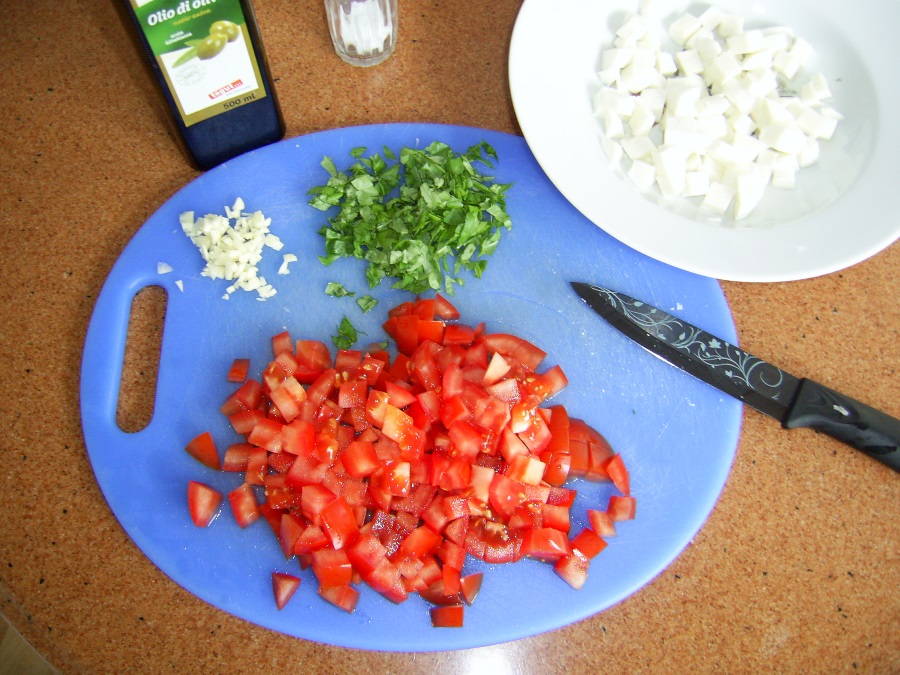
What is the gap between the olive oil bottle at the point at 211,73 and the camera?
48.5 inches

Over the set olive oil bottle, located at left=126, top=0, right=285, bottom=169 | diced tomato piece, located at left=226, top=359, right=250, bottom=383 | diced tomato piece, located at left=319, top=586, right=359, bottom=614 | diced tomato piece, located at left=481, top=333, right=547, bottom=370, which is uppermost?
olive oil bottle, located at left=126, top=0, right=285, bottom=169

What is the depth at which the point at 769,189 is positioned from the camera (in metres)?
1.55

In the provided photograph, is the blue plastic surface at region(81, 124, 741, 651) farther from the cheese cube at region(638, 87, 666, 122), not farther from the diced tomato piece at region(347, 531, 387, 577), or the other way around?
the cheese cube at region(638, 87, 666, 122)

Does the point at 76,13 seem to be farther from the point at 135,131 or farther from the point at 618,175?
the point at 618,175

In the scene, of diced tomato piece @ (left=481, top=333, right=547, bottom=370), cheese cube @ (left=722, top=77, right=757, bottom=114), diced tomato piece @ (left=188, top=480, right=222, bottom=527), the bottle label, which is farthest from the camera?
cheese cube @ (left=722, top=77, right=757, bottom=114)

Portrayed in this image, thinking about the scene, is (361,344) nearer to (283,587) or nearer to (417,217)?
(417,217)

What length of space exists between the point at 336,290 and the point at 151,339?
1.40 feet

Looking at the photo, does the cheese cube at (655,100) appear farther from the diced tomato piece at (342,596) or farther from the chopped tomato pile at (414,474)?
the diced tomato piece at (342,596)

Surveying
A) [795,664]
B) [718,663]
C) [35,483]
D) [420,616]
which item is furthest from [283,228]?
[795,664]

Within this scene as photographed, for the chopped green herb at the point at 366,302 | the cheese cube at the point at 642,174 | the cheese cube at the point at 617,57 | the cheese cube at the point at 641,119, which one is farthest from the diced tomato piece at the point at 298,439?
the cheese cube at the point at 617,57

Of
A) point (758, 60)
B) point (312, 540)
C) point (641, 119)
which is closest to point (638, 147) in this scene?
point (641, 119)

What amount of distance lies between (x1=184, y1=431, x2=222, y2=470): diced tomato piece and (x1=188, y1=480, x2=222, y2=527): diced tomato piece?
47mm

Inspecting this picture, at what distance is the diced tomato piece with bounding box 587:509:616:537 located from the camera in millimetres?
1337

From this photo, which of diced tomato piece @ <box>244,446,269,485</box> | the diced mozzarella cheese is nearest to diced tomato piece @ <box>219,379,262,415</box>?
diced tomato piece @ <box>244,446,269,485</box>
